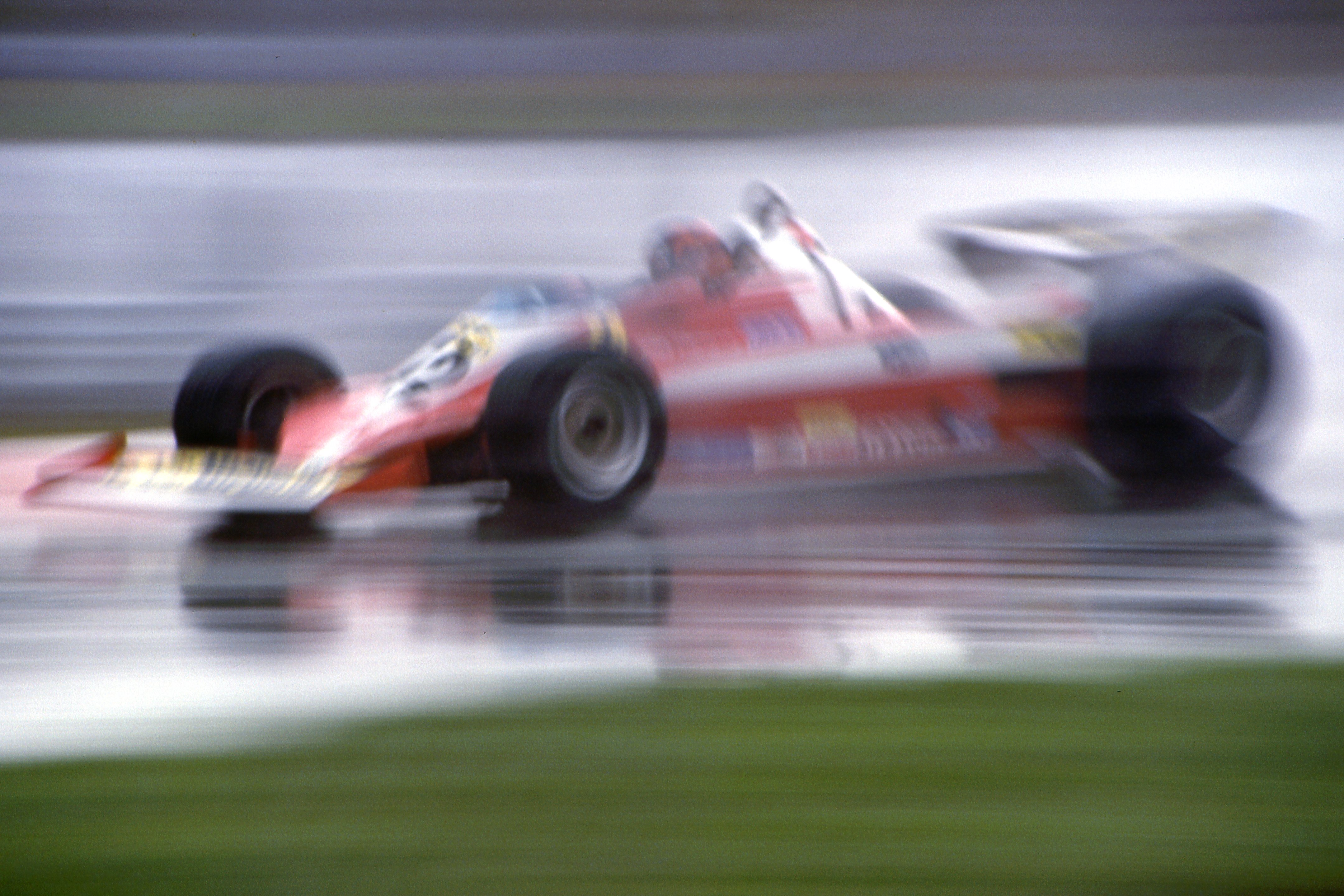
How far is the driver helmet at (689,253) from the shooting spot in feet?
15.5

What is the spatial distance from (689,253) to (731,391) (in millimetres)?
621

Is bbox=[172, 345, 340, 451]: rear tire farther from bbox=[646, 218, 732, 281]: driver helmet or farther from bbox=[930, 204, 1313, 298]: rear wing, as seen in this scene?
bbox=[930, 204, 1313, 298]: rear wing

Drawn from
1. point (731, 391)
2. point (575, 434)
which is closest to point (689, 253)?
point (731, 391)

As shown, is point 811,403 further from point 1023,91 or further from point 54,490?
point 1023,91

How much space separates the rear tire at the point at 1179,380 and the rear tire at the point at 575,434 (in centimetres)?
156

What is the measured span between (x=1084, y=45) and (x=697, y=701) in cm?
662

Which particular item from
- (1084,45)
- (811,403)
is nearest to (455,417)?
(811,403)

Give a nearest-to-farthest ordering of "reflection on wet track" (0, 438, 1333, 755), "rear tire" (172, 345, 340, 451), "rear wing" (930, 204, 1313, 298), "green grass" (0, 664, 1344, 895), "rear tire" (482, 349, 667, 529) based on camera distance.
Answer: "green grass" (0, 664, 1344, 895) < "reflection on wet track" (0, 438, 1333, 755) < "rear tire" (482, 349, 667, 529) < "rear tire" (172, 345, 340, 451) < "rear wing" (930, 204, 1313, 298)

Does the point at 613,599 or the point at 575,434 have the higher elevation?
the point at 575,434

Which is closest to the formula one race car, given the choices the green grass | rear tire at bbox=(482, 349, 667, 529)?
rear tire at bbox=(482, 349, 667, 529)

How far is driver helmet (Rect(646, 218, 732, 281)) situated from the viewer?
472 cm

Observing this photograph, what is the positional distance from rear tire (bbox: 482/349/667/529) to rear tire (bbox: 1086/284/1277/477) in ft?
5.13

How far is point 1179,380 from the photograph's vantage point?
15.6 ft

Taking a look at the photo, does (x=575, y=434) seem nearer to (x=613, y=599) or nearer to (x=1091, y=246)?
(x=613, y=599)
